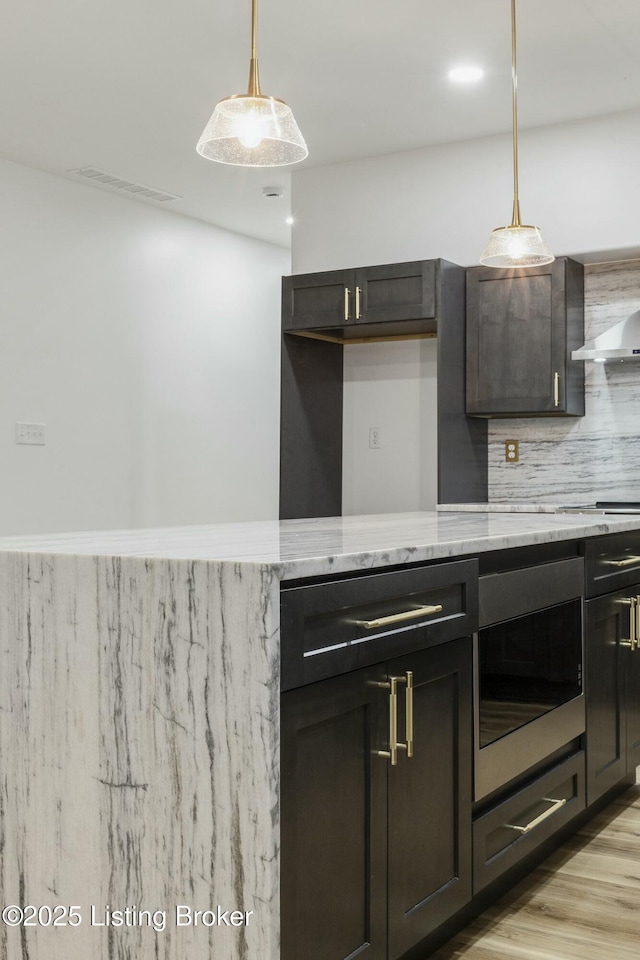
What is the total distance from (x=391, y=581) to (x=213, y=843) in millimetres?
524

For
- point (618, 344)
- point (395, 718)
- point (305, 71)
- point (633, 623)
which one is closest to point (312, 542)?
point (395, 718)

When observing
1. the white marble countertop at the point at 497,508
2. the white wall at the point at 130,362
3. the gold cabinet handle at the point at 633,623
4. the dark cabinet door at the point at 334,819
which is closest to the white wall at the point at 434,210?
the white marble countertop at the point at 497,508

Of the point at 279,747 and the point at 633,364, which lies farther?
the point at 633,364

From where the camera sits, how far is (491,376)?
16.0 ft

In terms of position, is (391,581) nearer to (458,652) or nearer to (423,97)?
(458,652)

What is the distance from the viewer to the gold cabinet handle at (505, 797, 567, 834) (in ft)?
7.50

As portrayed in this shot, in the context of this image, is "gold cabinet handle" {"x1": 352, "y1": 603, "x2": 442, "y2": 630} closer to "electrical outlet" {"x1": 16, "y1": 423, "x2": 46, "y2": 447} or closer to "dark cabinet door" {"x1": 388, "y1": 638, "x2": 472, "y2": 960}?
"dark cabinet door" {"x1": 388, "y1": 638, "x2": 472, "y2": 960}

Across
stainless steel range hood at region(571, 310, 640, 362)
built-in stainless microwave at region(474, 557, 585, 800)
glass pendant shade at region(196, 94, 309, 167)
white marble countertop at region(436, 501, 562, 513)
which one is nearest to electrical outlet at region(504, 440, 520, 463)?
white marble countertop at region(436, 501, 562, 513)

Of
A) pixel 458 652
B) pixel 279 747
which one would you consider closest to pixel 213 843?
pixel 279 747

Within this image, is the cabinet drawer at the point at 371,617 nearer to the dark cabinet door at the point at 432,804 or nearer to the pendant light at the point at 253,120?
the dark cabinet door at the point at 432,804

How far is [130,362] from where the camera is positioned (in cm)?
601

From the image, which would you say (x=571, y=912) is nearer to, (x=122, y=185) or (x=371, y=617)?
(x=371, y=617)

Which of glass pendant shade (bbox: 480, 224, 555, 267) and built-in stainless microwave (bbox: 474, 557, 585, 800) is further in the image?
glass pendant shade (bbox: 480, 224, 555, 267)

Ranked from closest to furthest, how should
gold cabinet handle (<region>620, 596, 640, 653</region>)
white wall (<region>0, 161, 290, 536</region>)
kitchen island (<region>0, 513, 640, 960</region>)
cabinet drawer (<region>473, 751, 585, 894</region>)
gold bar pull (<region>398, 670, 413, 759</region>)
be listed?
kitchen island (<region>0, 513, 640, 960</region>) → gold bar pull (<region>398, 670, 413, 759</region>) → cabinet drawer (<region>473, 751, 585, 894</region>) → gold cabinet handle (<region>620, 596, 640, 653</region>) → white wall (<region>0, 161, 290, 536</region>)
